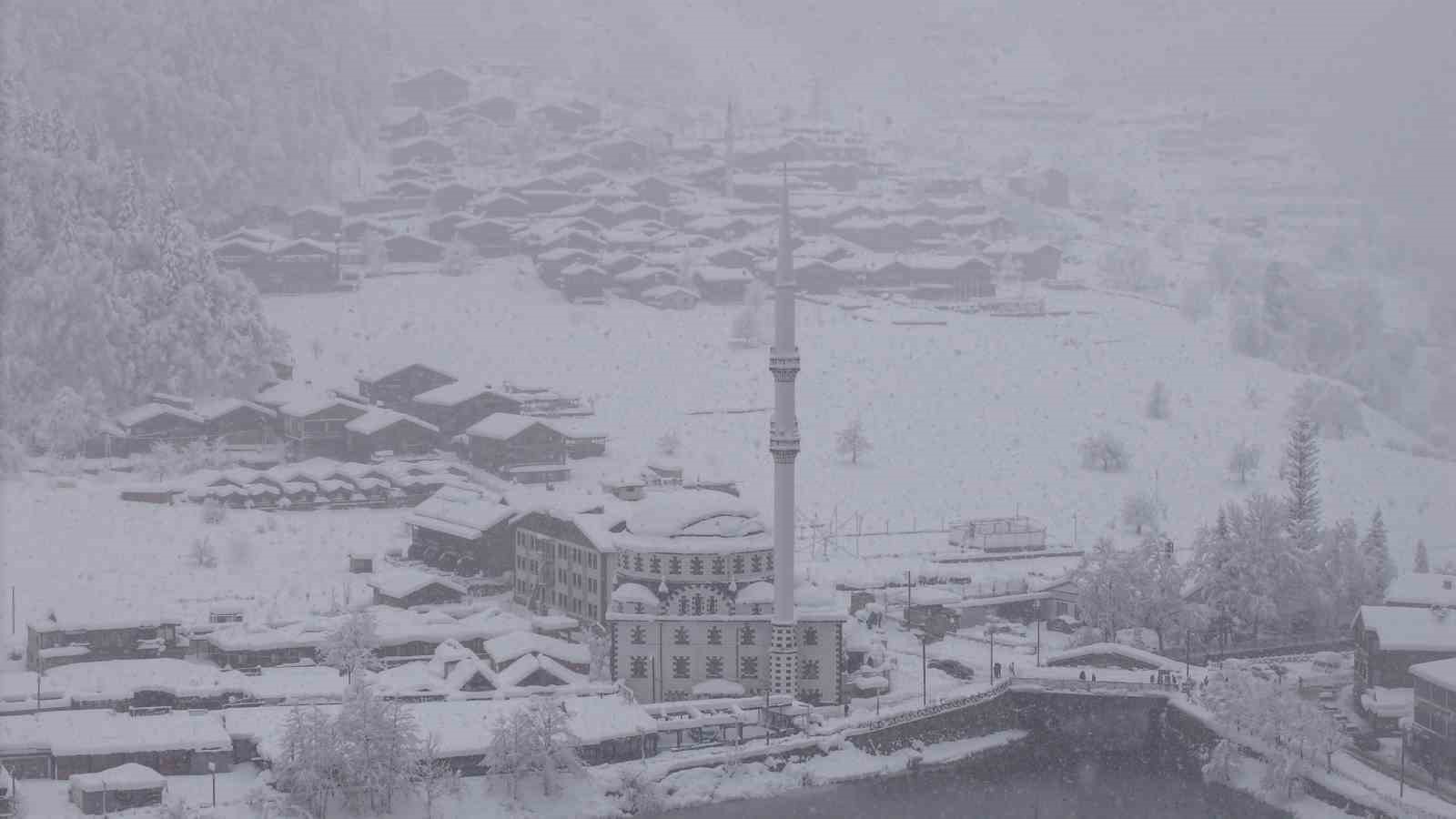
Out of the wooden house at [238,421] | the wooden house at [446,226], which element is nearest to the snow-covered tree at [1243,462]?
the wooden house at [238,421]

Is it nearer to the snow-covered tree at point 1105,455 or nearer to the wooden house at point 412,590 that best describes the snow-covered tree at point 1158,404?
the snow-covered tree at point 1105,455

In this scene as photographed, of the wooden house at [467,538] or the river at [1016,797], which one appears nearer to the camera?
the river at [1016,797]

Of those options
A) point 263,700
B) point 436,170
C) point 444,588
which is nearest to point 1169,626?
point 444,588

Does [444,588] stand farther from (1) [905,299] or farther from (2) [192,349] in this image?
(1) [905,299]

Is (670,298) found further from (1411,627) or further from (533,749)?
(533,749)

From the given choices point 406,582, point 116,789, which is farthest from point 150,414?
point 116,789
